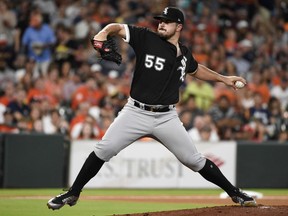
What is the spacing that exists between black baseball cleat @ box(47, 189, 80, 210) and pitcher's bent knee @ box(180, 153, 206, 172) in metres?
1.13

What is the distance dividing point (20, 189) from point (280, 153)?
15.5 ft

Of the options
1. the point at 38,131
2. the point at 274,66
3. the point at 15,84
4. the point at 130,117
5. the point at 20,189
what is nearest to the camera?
the point at 130,117

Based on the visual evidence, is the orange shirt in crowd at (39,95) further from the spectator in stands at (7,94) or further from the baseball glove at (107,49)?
the baseball glove at (107,49)

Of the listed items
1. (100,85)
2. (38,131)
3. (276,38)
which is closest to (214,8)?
(276,38)

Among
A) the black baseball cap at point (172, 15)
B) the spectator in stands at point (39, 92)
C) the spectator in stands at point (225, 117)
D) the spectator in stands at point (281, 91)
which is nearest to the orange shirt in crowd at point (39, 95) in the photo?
Answer: the spectator in stands at point (39, 92)

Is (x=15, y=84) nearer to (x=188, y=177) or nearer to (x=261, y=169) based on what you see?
(x=188, y=177)

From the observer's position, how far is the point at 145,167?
12914 mm

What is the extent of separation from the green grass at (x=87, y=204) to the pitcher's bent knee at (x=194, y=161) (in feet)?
4.46

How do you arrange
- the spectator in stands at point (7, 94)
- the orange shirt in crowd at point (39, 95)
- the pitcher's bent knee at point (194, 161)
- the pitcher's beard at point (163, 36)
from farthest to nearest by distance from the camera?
the orange shirt in crowd at point (39, 95) → the spectator in stands at point (7, 94) → the pitcher's bent knee at point (194, 161) → the pitcher's beard at point (163, 36)

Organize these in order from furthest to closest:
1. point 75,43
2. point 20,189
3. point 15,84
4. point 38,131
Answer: point 75,43 → point 15,84 → point 38,131 → point 20,189

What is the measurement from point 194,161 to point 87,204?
2.64 m

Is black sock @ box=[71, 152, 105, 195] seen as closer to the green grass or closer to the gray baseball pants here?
the gray baseball pants

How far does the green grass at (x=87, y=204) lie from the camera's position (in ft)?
28.2

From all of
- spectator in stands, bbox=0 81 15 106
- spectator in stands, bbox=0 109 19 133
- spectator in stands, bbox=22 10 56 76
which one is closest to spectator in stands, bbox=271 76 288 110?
spectator in stands, bbox=22 10 56 76
